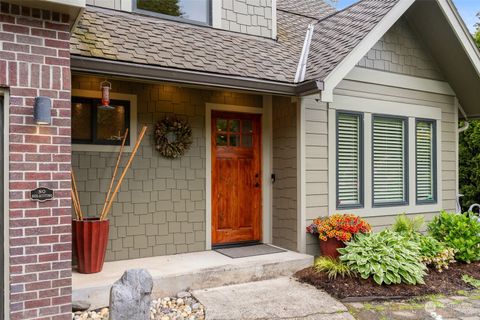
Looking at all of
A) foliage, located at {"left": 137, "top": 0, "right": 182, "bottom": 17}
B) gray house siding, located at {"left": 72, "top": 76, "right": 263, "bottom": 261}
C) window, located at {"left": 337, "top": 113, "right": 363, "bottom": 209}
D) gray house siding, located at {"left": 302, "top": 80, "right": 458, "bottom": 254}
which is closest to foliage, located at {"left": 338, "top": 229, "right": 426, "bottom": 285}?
gray house siding, located at {"left": 302, "top": 80, "right": 458, "bottom": 254}

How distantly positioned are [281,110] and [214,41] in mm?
1404

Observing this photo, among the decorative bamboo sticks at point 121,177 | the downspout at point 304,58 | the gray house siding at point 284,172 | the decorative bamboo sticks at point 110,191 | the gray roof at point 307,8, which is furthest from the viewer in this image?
the gray roof at point 307,8

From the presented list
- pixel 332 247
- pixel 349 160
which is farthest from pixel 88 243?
pixel 349 160

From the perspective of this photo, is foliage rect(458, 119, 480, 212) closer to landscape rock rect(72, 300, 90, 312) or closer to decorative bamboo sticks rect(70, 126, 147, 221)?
decorative bamboo sticks rect(70, 126, 147, 221)

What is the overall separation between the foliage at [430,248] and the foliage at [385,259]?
0.81 feet

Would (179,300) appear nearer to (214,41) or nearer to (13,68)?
(13,68)

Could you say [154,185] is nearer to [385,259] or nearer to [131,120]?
[131,120]

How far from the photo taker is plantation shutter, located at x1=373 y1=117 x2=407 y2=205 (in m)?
6.06

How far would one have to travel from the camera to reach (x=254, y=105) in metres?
5.90

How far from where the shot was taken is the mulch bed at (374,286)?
4.32 meters

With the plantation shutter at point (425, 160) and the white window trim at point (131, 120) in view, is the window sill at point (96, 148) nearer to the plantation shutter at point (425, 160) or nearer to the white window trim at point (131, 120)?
the white window trim at point (131, 120)

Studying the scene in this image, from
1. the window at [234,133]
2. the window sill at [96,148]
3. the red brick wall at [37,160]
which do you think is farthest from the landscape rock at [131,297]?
the window at [234,133]

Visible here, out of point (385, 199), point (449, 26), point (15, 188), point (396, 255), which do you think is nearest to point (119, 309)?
point (15, 188)

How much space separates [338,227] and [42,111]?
3757 millimetres
